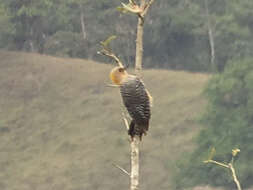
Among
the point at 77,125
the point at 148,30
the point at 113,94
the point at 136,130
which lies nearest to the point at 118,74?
the point at 136,130

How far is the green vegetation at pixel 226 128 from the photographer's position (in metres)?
33.0

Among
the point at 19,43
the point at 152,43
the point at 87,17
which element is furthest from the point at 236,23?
the point at 19,43

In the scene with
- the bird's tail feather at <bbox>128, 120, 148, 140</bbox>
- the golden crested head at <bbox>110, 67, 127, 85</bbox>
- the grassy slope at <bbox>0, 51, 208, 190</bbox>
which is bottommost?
the grassy slope at <bbox>0, 51, 208, 190</bbox>

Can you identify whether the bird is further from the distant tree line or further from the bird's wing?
the distant tree line

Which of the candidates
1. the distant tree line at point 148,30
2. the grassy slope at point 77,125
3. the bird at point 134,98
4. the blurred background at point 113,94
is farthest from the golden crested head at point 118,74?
the distant tree line at point 148,30

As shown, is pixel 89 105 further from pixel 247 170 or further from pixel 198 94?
pixel 247 170

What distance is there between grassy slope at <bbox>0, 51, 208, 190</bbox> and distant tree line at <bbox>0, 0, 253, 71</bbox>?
1471mm

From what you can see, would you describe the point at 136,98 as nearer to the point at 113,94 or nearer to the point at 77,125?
the point at 77,125

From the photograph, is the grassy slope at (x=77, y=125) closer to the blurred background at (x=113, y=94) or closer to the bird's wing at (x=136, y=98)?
the blurred background at (x=113, y=94)

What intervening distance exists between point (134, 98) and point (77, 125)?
107 ft

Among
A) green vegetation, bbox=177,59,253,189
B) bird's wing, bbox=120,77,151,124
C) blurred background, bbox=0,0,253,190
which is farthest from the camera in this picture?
blurred background, bbox=0,0,253,190

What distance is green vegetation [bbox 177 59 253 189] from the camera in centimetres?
3300

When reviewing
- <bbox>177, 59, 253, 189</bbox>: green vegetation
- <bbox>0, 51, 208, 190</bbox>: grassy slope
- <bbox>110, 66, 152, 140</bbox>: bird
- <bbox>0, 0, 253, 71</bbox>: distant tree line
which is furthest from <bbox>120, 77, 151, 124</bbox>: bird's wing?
<bbox>0, 0, 253, 71</bbox>: distant tree line

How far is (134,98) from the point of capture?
6.00 meters
